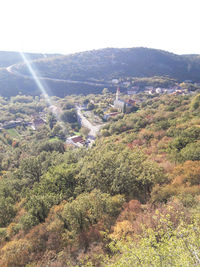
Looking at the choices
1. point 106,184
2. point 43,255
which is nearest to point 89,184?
point 106,184

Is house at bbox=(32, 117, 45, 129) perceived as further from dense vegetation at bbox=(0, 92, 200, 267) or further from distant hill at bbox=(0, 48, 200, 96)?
dense vegetation at bbox=(0, 92, 200, 267)

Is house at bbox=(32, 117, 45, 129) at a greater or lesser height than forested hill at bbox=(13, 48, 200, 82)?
lesser

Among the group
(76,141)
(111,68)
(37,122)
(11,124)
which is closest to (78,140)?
(76,141)

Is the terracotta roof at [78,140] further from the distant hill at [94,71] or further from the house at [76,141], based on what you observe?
the distant hill at [94,71]

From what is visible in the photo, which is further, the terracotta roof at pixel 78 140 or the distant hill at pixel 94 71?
the distant hill at pixel 94 71

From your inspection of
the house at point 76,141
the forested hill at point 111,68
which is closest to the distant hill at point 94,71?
the forested hill at point 111,68

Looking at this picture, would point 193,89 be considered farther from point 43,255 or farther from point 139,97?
point 43,255

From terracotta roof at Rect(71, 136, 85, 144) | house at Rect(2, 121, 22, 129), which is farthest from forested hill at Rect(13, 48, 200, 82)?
terracotta roof at Rect(71, 136, 85, 144)

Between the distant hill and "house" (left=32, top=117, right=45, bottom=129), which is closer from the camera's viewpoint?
"house" (left=32, top=117, right=45, bottom=129)
